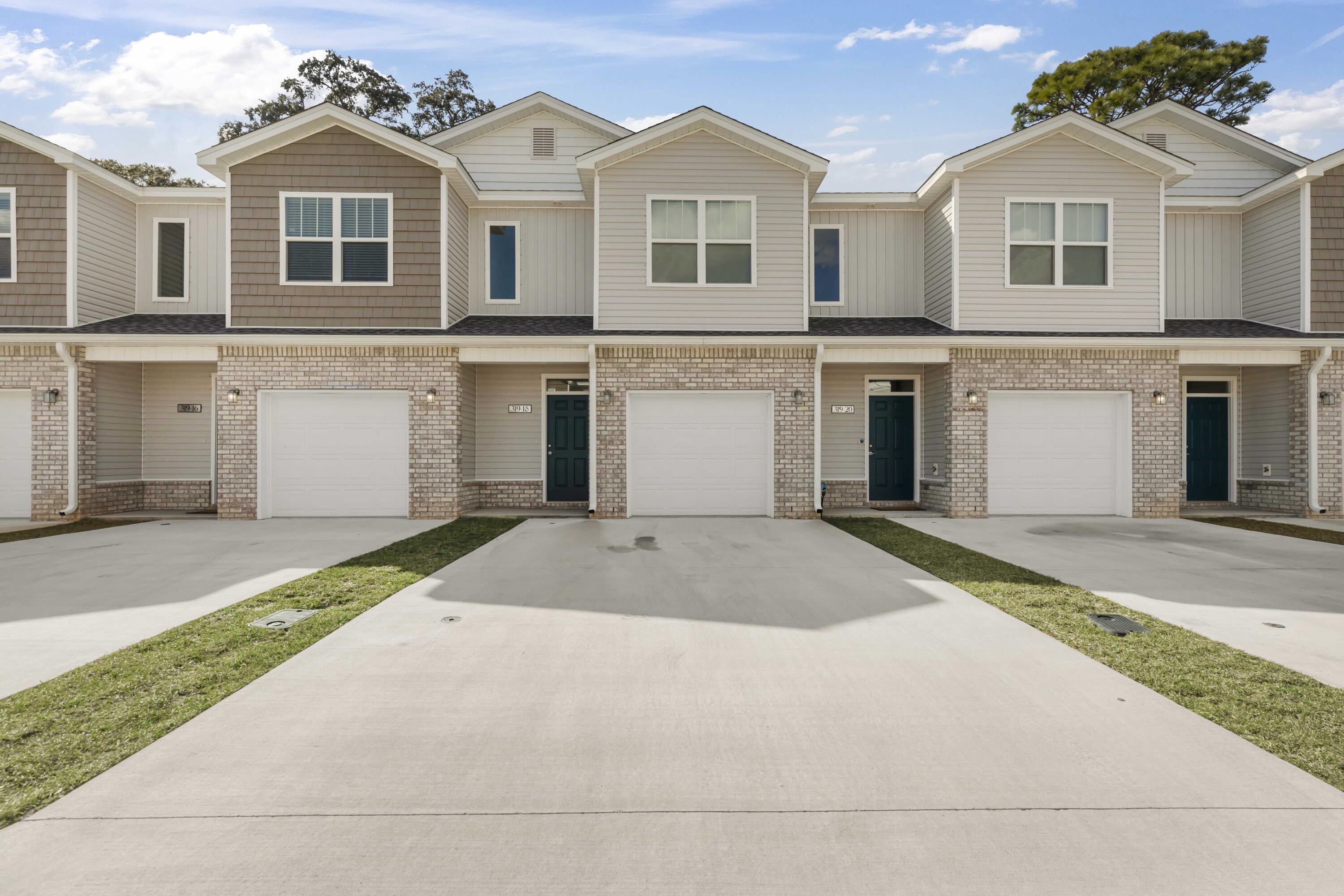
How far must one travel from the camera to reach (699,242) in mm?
12008

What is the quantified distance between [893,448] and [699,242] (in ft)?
17.7

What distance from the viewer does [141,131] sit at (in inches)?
908

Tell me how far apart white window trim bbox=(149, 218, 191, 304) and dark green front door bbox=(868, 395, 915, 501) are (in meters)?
13.4

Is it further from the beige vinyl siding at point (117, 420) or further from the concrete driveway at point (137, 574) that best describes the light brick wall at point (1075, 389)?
the beige vinyl siding at point (117, 420)

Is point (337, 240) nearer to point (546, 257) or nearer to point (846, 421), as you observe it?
point (546, 257)

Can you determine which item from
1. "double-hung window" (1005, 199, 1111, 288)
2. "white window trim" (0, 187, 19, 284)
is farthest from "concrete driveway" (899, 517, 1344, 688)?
"white window trim" (0, 187, 19, 284)

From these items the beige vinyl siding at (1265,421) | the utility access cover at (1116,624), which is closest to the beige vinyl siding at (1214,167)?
the beige vinyl siding at (1265,421)

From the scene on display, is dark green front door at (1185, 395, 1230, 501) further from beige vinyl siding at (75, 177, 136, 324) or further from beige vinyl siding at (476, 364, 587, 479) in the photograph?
beige vinyl siding at (75, 177, 136, 324)

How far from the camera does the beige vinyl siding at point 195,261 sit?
44.2 ft

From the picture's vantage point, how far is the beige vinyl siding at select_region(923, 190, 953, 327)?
1235cm

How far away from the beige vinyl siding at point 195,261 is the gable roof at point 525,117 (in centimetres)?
447

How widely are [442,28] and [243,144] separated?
408 centimetres

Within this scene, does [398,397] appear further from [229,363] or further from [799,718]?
[799,718]

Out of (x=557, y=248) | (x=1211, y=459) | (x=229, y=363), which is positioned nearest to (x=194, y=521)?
(x=229, y=363)
